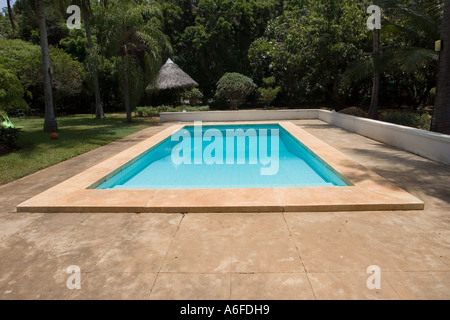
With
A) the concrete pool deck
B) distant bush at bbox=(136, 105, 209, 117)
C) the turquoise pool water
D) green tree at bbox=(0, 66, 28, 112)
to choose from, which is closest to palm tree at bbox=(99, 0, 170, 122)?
distant bush at bbox=(136, 105, 209, 117)

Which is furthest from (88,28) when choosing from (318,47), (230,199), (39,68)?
(230,199)

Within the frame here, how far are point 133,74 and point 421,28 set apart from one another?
13.7 meters

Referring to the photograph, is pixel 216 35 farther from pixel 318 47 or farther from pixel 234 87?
pixel 318 47

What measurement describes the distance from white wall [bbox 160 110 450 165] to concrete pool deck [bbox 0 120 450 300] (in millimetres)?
2772

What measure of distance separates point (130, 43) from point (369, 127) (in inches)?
514

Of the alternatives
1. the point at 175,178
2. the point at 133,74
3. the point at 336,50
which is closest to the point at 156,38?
the point at 133,74

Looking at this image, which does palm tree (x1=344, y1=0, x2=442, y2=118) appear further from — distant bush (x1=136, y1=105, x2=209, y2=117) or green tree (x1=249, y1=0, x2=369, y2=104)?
distant bush (x1=136, y1=105, x2=209, y2=117)

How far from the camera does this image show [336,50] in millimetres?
17906

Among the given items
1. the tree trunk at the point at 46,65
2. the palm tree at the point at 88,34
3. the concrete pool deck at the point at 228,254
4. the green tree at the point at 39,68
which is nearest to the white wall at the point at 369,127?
the concrete pool deck at the point at 228,254

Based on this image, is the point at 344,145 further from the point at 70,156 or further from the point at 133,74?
the point at 133,74

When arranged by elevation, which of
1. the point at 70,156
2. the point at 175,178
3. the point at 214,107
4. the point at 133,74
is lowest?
the point at 175,178

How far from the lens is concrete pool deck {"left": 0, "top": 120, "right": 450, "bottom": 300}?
8.80 feet

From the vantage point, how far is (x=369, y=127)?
35.9 ft

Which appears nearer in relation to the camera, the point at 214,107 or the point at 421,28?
the point at 421,28
